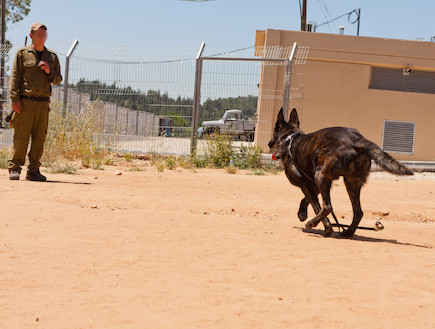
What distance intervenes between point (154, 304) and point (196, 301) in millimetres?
266

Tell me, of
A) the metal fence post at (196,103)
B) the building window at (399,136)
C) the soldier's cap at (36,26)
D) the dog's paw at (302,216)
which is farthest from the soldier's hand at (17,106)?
the building window at (399,136)

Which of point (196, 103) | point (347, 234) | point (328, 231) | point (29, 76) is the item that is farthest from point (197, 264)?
point (196, 103)

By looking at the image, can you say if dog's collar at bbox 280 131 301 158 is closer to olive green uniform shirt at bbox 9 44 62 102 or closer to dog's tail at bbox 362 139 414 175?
dog's tail at bbox 362 139 414 175

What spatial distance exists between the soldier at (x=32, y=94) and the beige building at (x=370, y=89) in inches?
446

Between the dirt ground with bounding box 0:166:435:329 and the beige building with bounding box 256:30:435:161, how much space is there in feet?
38.5

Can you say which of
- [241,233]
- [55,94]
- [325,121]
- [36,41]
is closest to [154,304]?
[241,233]

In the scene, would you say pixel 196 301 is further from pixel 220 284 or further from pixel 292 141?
pixel 292 141

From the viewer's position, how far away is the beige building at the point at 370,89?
19750 millimetres

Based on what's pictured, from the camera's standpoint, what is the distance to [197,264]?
15.2 feet

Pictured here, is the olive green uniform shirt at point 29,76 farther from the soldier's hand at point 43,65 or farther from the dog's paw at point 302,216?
the dog's paw at point 302,216

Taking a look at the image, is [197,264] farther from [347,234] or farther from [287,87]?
[287,87]

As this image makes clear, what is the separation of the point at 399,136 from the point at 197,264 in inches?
677

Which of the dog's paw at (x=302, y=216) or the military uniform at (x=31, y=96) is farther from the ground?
the military uniform at (x=31, y=96)

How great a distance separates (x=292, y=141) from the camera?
6.83m
